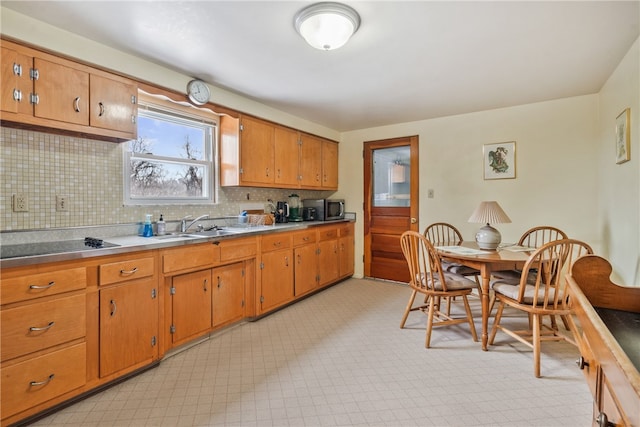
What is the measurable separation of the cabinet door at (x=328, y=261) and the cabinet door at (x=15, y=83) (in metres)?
2.93

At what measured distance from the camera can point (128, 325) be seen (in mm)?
1959

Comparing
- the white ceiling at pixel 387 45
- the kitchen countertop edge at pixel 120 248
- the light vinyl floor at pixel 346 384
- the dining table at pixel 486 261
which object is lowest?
the light vinyl floor at pixel 346 384

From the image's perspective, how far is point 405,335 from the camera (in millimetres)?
2668

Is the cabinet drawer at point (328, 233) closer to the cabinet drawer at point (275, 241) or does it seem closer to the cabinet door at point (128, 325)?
the cabinet drawer at point (275, 241)

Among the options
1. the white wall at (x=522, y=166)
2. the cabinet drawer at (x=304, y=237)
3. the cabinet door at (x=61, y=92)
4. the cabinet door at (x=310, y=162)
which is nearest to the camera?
the cabinet door at (x=61, y=92)

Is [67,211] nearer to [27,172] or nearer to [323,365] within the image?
[27,172]

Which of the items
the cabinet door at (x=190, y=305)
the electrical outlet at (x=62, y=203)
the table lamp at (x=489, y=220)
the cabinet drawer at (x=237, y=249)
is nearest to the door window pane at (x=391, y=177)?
the table lamp at (x=489, y=220)

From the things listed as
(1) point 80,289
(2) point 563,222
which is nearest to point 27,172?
(1) point 80,289

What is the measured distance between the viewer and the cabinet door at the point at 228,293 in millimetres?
2570

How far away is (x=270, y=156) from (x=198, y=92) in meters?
1.05

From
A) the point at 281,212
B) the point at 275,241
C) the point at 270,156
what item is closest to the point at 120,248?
the point at 275,241

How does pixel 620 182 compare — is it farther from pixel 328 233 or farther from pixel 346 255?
pixel 346 255

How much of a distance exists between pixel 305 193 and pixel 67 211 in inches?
115

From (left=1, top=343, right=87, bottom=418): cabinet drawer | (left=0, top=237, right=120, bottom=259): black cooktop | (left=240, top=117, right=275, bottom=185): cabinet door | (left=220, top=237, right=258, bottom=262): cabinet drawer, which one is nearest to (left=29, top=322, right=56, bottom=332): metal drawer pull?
(left=1, top=343, right=87, bottom=418): cabinet drawer
